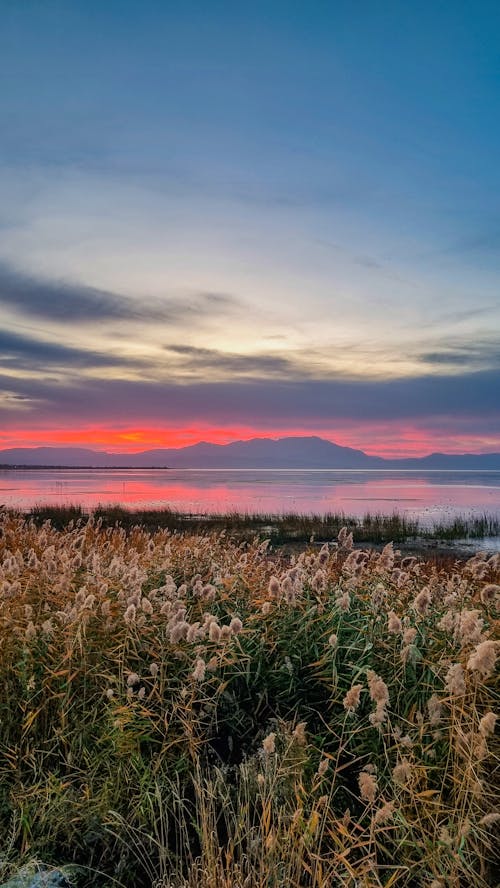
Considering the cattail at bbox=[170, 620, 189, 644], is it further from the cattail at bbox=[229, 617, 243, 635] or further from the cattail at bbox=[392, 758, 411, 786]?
the cattail at bbox=[392, 758, 411, 786]

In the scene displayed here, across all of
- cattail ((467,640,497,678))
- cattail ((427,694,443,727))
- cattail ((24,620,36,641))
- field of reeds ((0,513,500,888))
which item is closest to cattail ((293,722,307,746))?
field of reeds ((0,513,500,888))

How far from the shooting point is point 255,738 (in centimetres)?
478

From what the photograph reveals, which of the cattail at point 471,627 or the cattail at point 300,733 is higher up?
the cattail at point 471,627

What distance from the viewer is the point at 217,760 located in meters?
4.73

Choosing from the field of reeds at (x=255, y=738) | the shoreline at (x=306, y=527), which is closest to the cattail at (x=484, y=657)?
the field of reeds at (x=255, y=738)

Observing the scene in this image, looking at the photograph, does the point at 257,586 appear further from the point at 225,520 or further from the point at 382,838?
the point at 225,520

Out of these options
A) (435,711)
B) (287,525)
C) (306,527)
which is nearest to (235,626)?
(435,711)

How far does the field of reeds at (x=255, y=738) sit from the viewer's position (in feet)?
11.9

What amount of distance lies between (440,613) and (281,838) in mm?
2465

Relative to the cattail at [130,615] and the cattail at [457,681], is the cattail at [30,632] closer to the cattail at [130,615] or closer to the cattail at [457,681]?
the cattail at [130,615]

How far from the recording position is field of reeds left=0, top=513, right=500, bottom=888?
3.62 meters

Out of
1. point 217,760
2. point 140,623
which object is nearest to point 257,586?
point 140,623

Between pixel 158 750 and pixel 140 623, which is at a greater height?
pixel 140 623

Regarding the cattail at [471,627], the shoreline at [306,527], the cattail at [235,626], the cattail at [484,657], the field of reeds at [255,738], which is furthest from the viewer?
the shoreline at [306,527]
